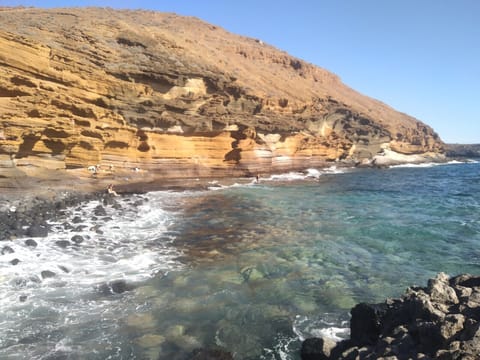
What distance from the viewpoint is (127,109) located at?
22.9 m

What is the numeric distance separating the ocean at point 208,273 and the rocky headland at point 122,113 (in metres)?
4.60

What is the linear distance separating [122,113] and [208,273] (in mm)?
16014

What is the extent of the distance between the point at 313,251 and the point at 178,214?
23.9 ft

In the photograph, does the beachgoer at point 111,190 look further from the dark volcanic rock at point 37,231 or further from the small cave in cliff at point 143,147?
the dark volcanic rock at point 37,231

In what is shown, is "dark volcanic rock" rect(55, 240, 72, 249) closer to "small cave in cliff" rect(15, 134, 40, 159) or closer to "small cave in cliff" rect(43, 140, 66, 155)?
"small cave in cliff" rect(15, 134, 40, 159)

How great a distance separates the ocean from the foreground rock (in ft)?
2.57

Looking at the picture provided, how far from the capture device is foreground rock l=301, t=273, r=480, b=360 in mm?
4230

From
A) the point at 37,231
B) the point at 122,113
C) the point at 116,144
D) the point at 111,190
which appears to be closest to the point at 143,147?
the point at 116,144

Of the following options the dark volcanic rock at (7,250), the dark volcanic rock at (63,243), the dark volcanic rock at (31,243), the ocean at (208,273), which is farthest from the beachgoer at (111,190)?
the dark volcanic rock at (7,250)

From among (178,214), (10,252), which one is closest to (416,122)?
(178,214)

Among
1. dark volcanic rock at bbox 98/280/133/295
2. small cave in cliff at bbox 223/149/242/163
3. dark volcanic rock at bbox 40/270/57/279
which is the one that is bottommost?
dark volcanic rock at bbox 98/280/133/295

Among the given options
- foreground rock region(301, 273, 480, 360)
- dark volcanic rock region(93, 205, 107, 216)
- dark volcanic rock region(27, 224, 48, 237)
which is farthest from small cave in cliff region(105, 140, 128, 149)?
foreground rock region(301, 273, 480, 360)

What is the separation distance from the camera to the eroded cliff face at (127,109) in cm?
1723

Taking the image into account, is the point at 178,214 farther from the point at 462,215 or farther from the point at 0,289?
the point at 462,215
